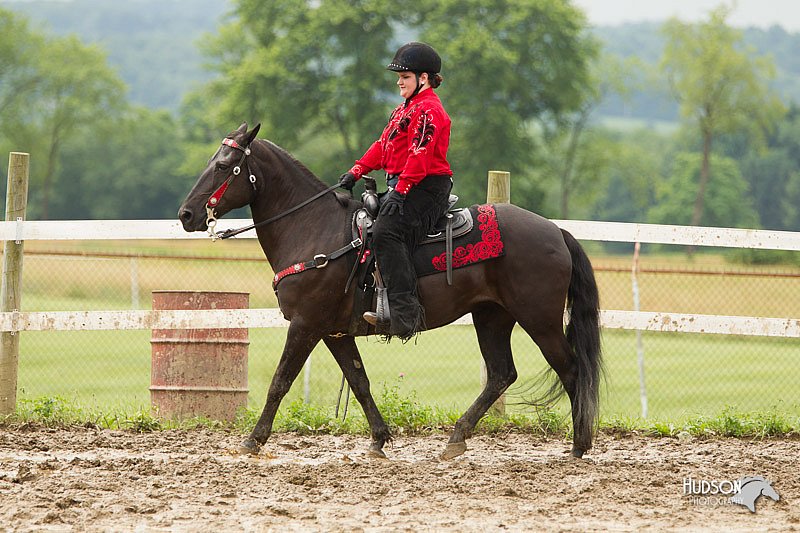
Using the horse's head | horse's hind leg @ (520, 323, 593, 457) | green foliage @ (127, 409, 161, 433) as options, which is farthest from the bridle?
green foliage @ (127, 409, 161, 433)

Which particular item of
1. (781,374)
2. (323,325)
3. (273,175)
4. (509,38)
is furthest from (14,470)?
(509,38)

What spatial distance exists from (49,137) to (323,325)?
2241 inches

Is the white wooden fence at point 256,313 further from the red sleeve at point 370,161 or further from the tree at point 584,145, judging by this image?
the tree at point 584,145

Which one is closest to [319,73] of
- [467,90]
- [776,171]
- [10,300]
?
[467,90]

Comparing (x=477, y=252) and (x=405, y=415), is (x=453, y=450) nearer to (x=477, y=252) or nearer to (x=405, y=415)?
(x=405, y=415)

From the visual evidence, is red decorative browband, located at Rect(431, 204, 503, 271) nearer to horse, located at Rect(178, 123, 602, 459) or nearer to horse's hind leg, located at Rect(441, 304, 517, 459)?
horse, located at Rect(178, 123, 602, 459)

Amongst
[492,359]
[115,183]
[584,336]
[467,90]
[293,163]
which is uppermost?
[115,183]

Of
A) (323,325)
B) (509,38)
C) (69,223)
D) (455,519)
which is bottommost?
(455,519)

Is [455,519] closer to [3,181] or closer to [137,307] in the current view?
[137,307]

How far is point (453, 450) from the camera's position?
621 cm

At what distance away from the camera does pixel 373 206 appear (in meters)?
6.07

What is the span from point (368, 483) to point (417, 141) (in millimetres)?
2161

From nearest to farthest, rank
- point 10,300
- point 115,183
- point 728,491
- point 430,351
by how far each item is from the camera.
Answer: point 728,491 → point 10,300 → point 430,351 → point 115,183

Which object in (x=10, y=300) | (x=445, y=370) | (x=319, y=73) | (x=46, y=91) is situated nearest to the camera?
(x=10, y=300)
